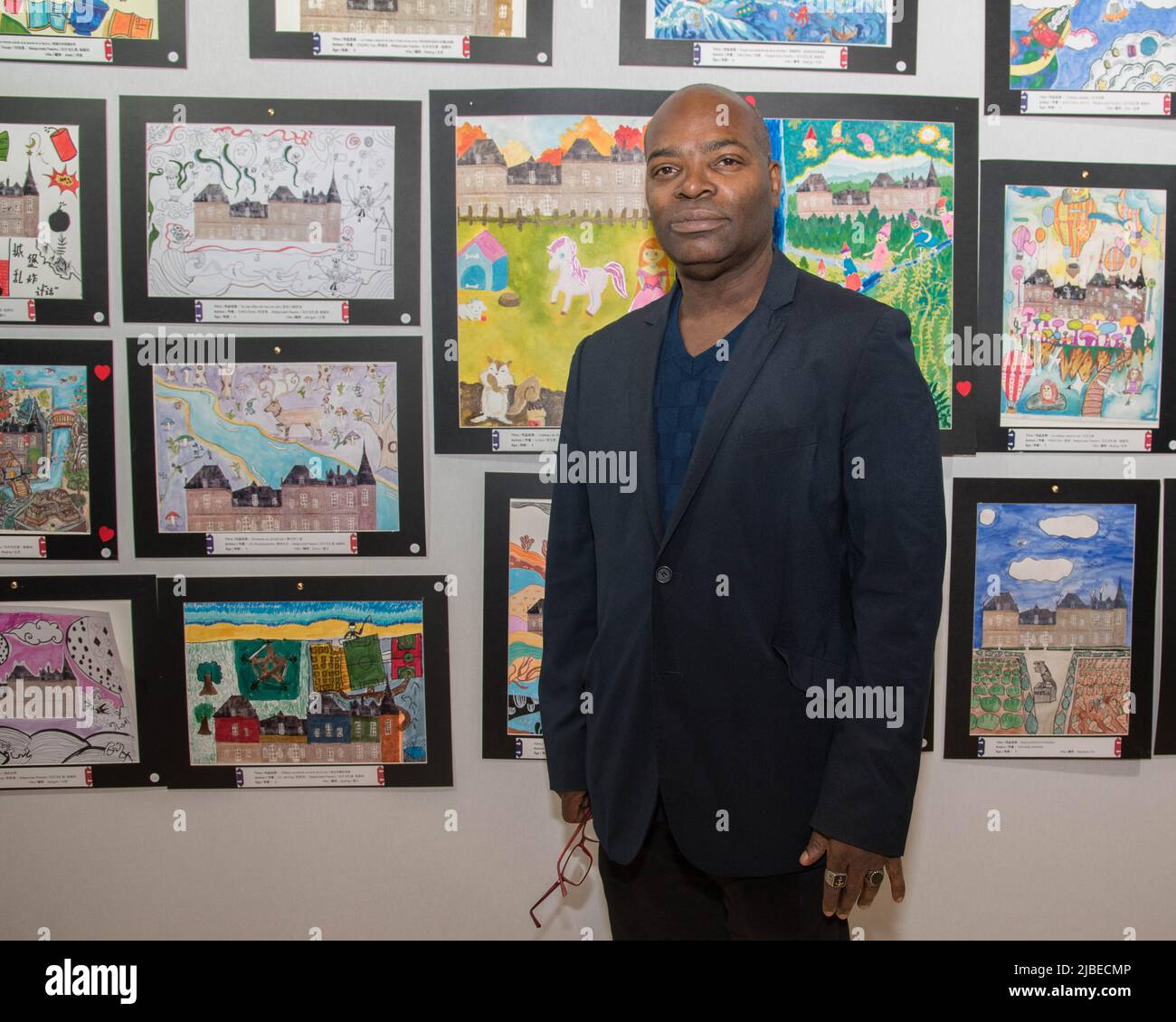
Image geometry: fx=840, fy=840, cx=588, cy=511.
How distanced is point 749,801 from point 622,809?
21cm

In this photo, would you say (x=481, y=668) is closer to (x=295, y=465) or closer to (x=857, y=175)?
(x=295, y=465)

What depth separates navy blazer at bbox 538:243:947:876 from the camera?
126 centimetres

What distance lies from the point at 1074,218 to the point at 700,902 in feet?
5.64

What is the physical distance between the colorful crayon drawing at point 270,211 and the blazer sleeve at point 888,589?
117 cm

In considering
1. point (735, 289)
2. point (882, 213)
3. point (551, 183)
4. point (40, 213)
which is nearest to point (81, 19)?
point (40, 213)

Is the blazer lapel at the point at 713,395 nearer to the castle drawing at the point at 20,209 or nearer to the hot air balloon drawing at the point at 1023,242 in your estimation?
the hot air balloon drawing at the point at 1023,242

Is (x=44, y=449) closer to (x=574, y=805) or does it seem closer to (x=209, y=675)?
(x=209, y=675)

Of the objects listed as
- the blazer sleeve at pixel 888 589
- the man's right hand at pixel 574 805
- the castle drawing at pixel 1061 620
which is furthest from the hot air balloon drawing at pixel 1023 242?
the man's right hand at pixel 574 805

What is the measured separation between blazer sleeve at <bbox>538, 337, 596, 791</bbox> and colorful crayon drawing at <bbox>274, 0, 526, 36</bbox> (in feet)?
3.34

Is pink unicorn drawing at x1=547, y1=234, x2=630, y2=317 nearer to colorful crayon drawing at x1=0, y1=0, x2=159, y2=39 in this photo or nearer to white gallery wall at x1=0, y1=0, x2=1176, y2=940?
white gallery wall at x1=0, y1=0, x2=1176, y2=940

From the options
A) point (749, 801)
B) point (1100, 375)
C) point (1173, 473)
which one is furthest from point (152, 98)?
point (1173, 473)

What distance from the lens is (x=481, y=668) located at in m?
2.01

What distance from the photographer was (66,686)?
6.58ft

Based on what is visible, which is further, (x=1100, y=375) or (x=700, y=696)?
(x=1100, y=375)
